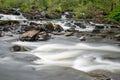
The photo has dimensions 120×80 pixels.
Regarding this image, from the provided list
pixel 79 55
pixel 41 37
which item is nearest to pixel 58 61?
pixel 79 55

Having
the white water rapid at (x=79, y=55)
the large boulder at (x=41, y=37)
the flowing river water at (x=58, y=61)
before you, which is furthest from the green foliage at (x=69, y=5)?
the flowing river water at (x=58, y=61)

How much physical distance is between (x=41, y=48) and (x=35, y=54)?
191 centimetres

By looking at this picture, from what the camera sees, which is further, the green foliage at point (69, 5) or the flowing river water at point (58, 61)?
the green foliage at point (69, 5)

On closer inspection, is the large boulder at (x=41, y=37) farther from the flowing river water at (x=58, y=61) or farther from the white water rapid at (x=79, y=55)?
the white water rapid at (x=79, y=55)

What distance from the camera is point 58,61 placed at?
1406 cm

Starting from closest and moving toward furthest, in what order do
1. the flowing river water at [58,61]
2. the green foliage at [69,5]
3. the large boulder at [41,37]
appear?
the flowing river water at [58,61], the large boulder at [41,37], the green foliage at [69,5]

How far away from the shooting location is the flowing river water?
11.5 meters

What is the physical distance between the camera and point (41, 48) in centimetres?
1741

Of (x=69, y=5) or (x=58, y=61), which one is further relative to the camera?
(x=69, y=5)

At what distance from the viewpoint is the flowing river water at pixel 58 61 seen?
11.5 m

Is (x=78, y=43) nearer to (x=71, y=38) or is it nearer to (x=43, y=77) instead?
(x=71, y=38)

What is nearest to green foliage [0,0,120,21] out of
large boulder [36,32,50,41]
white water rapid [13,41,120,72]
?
large boulder [36,32,50,41]

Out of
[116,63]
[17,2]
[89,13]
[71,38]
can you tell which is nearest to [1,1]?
[17,2]

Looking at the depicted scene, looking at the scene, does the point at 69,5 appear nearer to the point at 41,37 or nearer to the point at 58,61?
the point at 41,37
